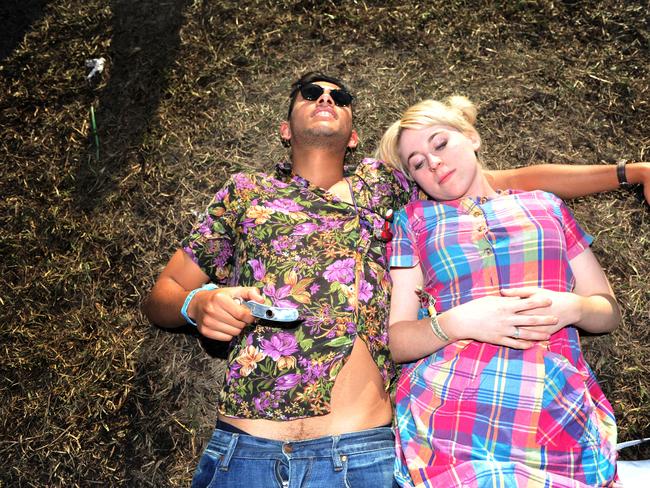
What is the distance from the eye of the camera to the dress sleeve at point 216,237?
12.3ft

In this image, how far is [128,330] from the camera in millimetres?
4316

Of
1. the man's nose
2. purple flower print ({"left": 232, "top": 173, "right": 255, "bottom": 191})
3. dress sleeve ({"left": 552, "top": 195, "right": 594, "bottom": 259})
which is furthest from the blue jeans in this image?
the man's nose

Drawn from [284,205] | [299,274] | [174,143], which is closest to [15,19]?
[174,143]

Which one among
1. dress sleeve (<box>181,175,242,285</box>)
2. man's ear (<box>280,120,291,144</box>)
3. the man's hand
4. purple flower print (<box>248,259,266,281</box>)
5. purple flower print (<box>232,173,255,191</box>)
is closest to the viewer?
the man's hand

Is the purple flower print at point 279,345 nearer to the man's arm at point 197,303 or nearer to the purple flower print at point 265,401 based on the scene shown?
the purple flower print at point 265,401

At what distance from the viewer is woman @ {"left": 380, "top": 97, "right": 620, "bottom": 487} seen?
3.05m

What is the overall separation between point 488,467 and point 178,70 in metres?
3.96

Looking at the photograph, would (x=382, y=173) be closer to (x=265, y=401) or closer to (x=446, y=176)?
(x=446, y=176)

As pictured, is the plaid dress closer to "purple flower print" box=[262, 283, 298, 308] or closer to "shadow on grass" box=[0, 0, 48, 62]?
"purple flower print" box=[262, 283, 298, 308]

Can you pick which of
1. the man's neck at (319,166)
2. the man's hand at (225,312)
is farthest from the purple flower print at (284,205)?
the man's hand at (225,312)

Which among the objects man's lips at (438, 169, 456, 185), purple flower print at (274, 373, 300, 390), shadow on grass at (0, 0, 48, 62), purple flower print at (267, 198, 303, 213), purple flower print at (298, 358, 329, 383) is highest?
shadow on grass at (0, 0, 48, 62)

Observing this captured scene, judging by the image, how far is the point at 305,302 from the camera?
3.50 m

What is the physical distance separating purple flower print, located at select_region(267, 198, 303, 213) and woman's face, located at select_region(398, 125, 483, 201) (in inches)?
30.6

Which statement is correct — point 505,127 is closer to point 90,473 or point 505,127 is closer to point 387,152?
point 387,152
